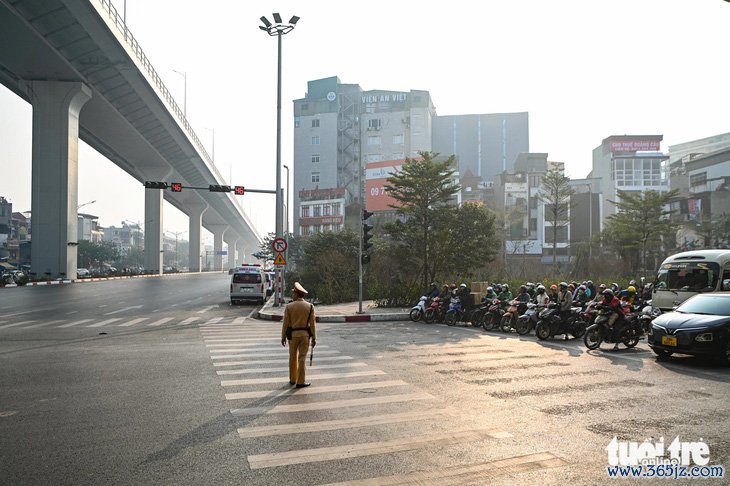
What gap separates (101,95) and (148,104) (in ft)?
13.4

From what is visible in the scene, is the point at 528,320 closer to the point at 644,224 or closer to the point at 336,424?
the point at 336,424

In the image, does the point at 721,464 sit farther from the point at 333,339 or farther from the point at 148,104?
the point at 148,104

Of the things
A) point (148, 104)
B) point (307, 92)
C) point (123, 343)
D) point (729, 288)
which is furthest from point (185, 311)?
point (307, 92)

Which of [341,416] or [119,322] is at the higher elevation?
[341,416]

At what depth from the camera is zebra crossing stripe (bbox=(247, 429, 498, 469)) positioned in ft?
15.3

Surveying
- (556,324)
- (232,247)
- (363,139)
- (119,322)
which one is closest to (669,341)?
(556,324)

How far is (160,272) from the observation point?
75000 millimetres

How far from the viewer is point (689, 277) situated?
15.7 metres

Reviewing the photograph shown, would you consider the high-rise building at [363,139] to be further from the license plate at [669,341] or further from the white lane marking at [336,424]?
the white lane marking at [336,424]

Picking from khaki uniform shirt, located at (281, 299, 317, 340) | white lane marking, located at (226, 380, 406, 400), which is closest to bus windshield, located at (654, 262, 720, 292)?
white lane marking, located at (226, 380, 406, 400)

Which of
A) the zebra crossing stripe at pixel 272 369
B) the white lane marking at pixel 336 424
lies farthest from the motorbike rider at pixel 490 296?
the white lane marking at pixel 336 424

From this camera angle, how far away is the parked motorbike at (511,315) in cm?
1519

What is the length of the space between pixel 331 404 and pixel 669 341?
720 cm

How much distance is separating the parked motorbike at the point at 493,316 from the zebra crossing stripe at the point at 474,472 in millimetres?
11245
